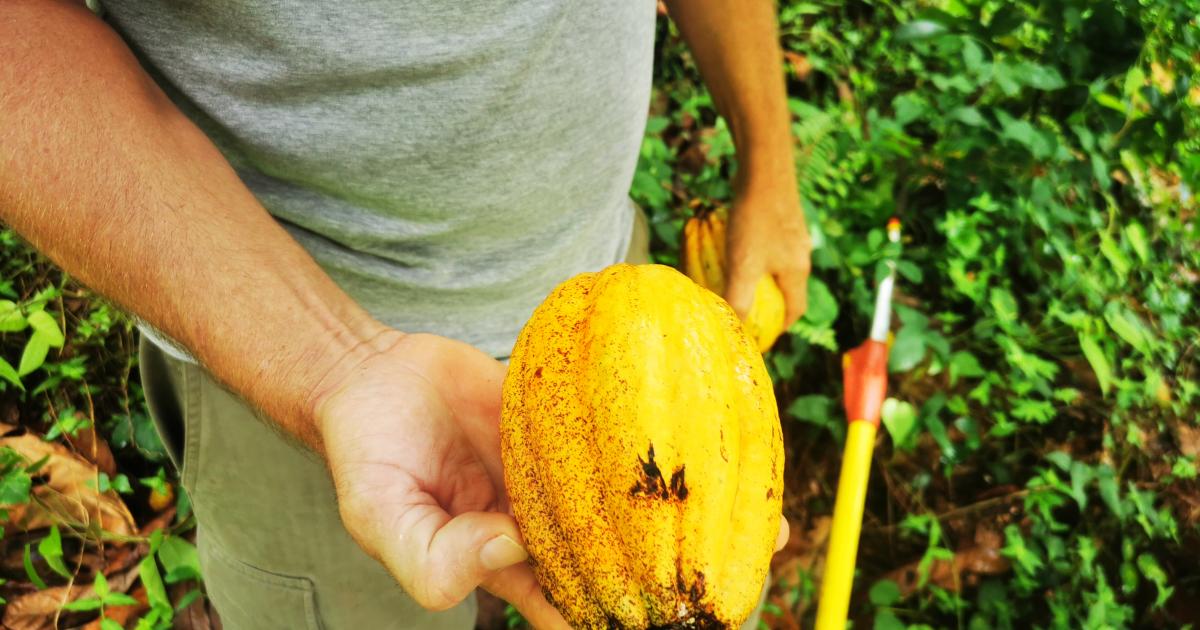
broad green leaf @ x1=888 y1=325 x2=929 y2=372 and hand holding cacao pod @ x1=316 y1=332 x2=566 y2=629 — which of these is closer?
hand holding cacao pod @ x1=316 y1=332 x2=566 y2=629

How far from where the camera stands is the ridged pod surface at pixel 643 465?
2.62 ft

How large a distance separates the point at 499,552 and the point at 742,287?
1.10m

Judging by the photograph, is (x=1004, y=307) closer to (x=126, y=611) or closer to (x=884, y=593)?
(x=884, y=593)

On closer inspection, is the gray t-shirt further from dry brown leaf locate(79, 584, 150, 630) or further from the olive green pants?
dry brown leaf locate(79, 584, 150, 630)

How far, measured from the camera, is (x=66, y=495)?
1.89 m

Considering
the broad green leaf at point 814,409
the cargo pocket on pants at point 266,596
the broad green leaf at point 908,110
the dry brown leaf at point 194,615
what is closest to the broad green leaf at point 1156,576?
the broad green leaf at point 814,409

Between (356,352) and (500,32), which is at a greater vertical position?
(500,32)

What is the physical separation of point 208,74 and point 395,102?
0.89 ft

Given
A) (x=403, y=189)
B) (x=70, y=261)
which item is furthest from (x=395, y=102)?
(x=70, y=261)

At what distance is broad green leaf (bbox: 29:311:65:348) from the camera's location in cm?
182

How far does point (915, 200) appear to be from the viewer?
2.48m

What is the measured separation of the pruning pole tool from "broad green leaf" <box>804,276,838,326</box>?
21cm

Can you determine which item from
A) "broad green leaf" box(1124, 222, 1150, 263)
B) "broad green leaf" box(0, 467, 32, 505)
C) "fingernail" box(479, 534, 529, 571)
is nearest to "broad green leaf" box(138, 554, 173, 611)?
"broad green leaf" box(0, 467, 32, 505)

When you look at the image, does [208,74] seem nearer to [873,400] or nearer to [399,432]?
[399,432]
